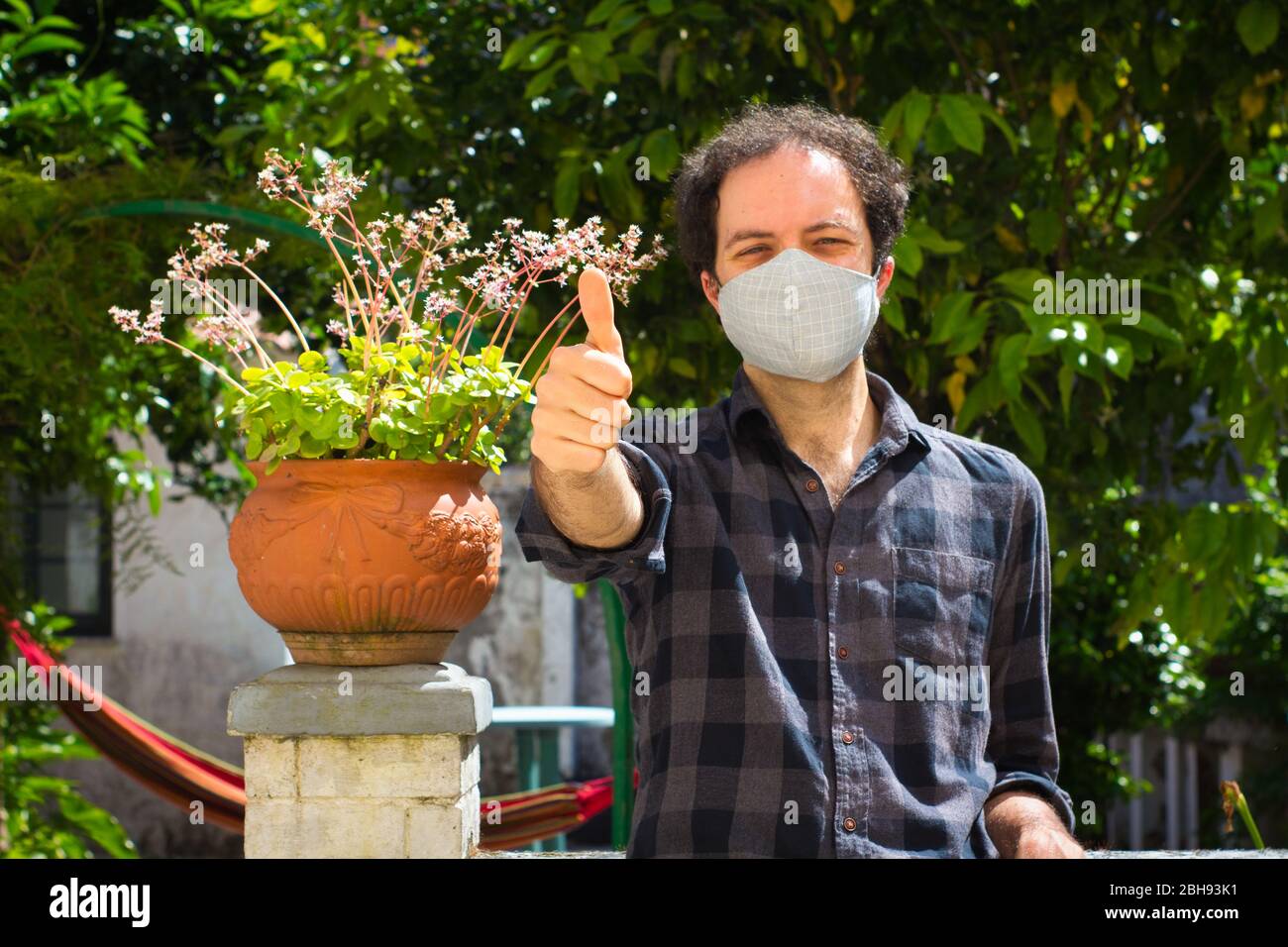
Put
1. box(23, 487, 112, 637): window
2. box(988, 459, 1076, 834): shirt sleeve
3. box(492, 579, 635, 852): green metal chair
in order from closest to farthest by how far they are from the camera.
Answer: box(988, 459, 1076, 834): shirt sleeve, box(492, 579, 635, 852): green metal chair, box(23, 487, 112, 637): window

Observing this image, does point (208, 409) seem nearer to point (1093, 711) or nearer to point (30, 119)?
point (30, 119)

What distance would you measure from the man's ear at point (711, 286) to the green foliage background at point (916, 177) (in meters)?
0.87

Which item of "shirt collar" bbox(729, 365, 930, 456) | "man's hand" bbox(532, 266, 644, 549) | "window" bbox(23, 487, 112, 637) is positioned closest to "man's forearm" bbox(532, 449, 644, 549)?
"man's hand" bbox(532, 266, 644, 549)

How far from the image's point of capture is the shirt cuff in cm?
191

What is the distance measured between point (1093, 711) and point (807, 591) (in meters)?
4.13

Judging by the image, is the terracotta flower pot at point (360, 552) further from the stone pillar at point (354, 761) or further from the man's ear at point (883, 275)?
the man's ear at point (883, 275)

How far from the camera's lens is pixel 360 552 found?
2.13 metres

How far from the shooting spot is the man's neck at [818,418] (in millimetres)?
1964

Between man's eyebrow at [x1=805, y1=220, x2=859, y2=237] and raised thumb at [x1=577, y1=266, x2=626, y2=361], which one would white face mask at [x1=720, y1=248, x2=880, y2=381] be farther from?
raised thumb at [x1=577, y1=266, x2=626, y2=361]

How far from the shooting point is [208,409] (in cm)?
435

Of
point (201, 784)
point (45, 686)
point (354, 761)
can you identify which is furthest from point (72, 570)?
point (354, 761)

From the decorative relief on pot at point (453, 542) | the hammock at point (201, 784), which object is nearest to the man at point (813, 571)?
the decorative relief on pot at point (453, 542)

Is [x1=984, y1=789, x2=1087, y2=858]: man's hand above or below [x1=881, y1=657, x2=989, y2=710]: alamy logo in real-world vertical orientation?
below

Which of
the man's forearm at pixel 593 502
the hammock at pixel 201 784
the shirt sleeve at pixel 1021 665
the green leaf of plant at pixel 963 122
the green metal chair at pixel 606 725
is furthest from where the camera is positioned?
the hammock at pixel 201 784
